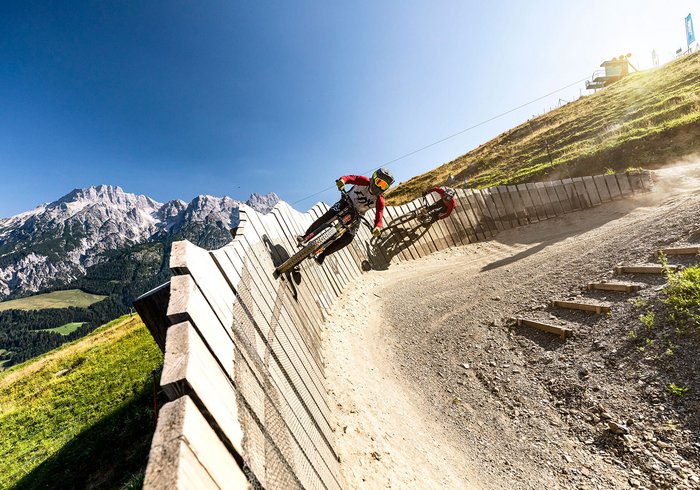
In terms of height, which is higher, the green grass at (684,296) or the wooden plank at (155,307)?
the wooden plank at (155,307)

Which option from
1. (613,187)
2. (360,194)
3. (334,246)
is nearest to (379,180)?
(360,194)

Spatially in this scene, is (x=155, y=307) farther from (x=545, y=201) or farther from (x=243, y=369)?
(x=545, y=201)

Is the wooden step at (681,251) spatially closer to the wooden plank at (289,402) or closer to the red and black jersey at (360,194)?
the red and black jersey at (360,194)

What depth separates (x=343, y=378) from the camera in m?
5.34

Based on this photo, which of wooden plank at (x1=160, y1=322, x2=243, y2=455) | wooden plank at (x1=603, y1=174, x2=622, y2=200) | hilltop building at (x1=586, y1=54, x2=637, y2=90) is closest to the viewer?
wooden plank at (x1=160, y1=322, x2=243, y2=455)

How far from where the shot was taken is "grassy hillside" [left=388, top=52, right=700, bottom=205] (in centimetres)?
1591

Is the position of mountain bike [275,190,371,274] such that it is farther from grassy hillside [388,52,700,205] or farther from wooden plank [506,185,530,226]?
grassy hillside [388,52,700,205]

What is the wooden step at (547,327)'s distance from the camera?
17.5 feet

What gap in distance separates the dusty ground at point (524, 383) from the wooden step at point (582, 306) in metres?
0.14

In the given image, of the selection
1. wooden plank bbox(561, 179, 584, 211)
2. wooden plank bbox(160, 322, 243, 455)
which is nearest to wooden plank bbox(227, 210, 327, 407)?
wooden plank bbox(160, 322, 243, 455)

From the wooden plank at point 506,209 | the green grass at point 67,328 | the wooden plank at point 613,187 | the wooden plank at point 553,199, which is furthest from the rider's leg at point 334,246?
the green grass at point 67,328

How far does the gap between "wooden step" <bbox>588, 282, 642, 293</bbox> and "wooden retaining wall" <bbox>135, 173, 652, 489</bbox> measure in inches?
218

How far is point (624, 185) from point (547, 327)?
11284mm

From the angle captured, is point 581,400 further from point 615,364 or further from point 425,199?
point 425,199
